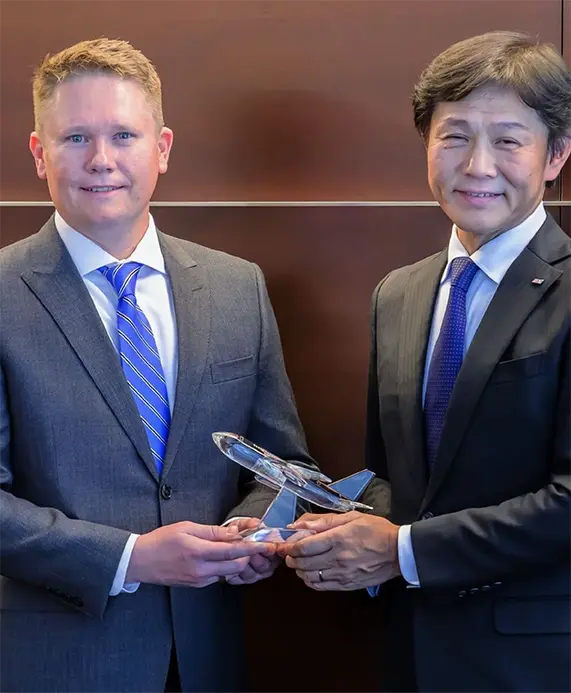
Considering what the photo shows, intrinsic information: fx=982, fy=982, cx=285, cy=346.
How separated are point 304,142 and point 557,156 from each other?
0.69 m

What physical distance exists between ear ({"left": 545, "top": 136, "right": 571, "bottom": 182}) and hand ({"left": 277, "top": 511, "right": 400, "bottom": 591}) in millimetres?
742

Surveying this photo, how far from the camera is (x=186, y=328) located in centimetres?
197

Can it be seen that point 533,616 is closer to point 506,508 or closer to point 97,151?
point 506,508

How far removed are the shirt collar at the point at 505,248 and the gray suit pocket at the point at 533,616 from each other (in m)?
0.59

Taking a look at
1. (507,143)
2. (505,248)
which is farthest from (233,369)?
(507,143)

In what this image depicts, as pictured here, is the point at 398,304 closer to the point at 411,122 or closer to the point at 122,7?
the point at 411,122

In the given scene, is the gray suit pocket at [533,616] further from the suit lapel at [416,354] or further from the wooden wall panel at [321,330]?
the wooden wall panel at [321,330]

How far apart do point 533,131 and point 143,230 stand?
798mm

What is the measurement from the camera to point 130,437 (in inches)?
73.1

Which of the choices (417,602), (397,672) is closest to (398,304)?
(417,602)

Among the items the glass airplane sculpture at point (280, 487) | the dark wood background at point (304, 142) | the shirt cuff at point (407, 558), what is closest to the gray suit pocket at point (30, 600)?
the glass airplane sculpture at point (280, 487)

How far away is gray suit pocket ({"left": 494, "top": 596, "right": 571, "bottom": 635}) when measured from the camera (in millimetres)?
1754

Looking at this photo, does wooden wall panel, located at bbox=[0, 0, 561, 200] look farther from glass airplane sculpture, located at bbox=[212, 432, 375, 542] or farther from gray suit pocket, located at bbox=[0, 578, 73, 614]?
gray suit pocket, located at bbox=[0, 578, 73, 614]

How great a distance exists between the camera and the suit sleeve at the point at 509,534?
67.2 inches
